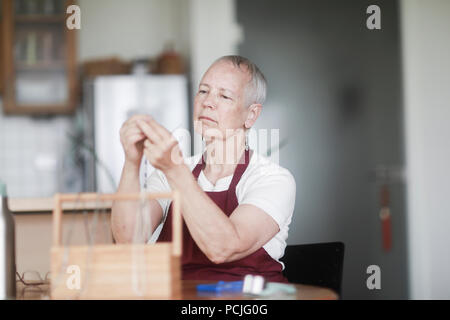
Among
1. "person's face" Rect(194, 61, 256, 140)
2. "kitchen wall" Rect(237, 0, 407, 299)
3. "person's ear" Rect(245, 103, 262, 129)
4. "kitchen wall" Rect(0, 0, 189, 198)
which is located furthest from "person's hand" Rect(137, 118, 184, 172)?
"kitchen wall" Rect(0, 0, 189, 198)

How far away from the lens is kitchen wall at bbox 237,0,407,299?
3305mm

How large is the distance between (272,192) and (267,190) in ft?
0.04

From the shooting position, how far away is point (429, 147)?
10.3 ft

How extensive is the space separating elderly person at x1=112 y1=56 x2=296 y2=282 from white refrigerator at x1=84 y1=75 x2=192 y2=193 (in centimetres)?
194

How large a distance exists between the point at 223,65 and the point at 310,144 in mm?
1803

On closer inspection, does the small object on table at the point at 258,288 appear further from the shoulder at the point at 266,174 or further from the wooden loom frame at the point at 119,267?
the shoulder at the point at 266,174

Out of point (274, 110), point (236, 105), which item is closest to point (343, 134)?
point (274, 110)

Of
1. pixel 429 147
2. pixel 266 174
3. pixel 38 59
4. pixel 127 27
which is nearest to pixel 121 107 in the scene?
pixel 38 59

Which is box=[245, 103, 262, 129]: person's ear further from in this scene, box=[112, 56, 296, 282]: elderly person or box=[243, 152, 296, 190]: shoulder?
box=[243, 152, 296, 190]: shoulder

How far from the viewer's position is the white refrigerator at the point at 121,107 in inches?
146

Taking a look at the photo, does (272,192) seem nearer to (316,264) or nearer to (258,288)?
(316,264)

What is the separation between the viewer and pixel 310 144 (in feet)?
11.2

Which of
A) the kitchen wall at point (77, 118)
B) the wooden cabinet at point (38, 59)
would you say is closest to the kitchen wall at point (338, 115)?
the kitchen wall at point (77, 118)

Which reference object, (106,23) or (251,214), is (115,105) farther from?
(251,214)
